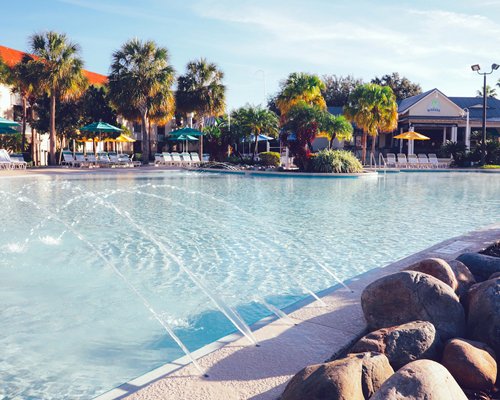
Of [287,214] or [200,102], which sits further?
[200,102]

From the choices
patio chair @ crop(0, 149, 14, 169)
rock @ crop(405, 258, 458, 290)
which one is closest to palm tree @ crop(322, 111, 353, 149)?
patio chair @ crop(0, 149, 14, 169)

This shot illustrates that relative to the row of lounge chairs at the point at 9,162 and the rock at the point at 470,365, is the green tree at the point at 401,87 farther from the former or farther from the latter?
the rock at the point at 470,365

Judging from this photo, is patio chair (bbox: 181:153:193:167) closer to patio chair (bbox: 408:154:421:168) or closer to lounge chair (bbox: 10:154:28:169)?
lounge chair (bbox: 10:154:28:169)

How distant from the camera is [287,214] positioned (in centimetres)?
1308

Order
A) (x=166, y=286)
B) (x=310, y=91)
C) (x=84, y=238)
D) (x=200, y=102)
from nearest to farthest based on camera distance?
(x=166, y=286), (x=84, y=238), (x=310, y=91), (x=200, y=102)

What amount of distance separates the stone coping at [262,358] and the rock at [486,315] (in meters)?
0.85

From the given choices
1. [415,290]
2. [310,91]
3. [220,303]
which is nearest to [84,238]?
[220,303]

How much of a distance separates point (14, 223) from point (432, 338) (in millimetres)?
10252

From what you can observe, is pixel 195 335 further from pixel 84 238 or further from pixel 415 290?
pixel 84 238

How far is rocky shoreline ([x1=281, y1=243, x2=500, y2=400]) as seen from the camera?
8.98ft

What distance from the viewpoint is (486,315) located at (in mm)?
3893

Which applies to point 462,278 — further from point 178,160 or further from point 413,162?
point 413,162

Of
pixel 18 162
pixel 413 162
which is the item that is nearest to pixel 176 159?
pixel 18 162

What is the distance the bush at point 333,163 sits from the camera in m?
27.3
